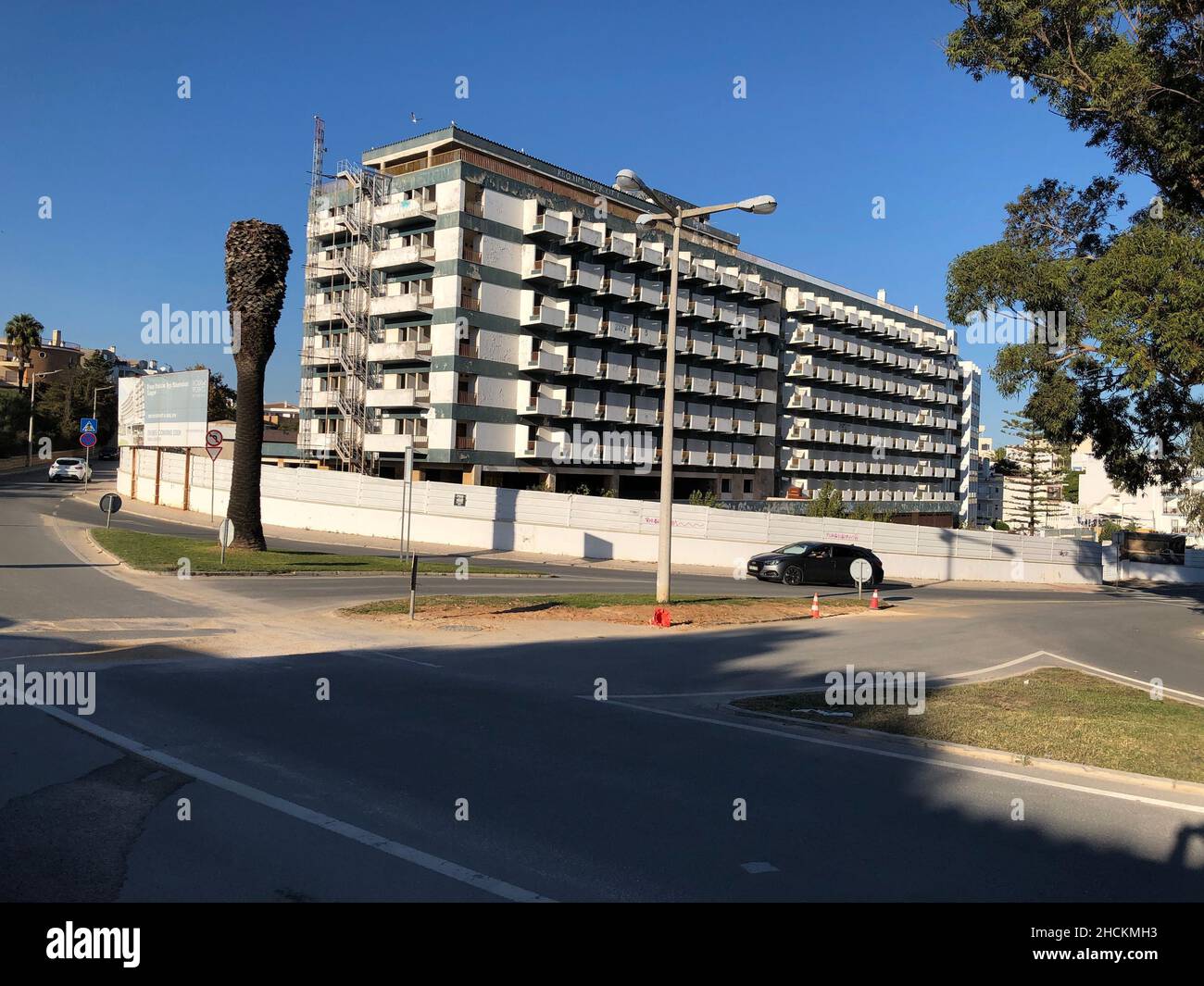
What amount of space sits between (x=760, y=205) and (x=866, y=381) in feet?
245

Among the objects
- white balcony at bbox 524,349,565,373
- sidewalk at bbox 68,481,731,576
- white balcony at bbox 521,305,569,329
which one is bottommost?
sidewalk at bbox 68,481,731,576

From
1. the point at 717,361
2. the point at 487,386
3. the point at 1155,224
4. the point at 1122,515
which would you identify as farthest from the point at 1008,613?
the point at 1122,515

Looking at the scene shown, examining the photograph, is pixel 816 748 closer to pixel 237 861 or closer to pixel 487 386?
pixel 237 861

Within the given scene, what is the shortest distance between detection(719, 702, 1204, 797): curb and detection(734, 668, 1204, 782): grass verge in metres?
0.13

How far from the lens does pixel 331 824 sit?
251 inches

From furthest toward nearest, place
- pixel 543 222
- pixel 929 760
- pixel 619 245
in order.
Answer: pixel 619 245
pixel 543 222
pixel 929 760

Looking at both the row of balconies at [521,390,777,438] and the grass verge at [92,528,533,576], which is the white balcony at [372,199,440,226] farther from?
the grass verge at [92,528,533,576]

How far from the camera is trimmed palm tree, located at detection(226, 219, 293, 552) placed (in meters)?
29.6

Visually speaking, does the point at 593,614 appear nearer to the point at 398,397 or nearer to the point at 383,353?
the point at 398,397

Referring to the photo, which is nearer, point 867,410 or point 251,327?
point 251,327

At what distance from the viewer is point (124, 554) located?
85.1 ft

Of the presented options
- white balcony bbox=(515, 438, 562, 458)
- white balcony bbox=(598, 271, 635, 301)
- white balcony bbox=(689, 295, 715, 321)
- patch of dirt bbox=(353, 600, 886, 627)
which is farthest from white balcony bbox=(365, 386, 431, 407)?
patch of dirt bbox=(353, 600, 886, 627)

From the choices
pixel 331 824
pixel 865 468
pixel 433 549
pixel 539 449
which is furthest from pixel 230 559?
pixel 865 468

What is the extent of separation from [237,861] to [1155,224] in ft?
74.4
